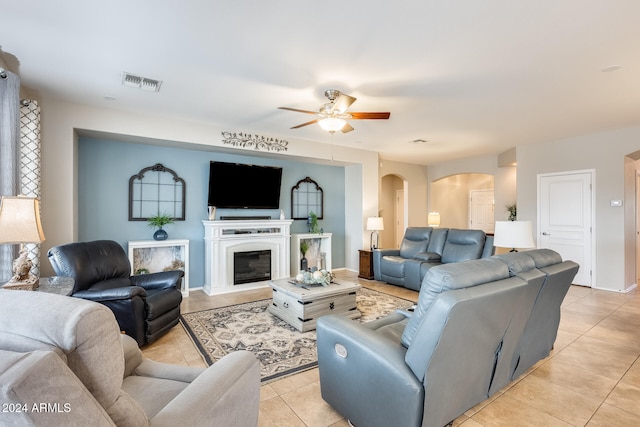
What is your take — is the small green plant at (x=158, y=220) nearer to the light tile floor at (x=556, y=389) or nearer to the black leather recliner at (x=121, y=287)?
the black leather recliner at (x=121, y=287)

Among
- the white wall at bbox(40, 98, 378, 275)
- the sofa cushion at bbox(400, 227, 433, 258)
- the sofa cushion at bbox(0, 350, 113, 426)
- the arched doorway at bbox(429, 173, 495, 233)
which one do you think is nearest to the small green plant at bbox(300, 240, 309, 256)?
the sofa cushion at bbox(400, 227, 433, 258)

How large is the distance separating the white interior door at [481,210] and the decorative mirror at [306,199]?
18.2ft

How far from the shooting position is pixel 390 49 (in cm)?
257

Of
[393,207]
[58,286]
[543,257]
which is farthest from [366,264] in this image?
[58,286]

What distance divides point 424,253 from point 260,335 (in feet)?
10.4

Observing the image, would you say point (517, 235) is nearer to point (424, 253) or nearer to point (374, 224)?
point (424, 253)

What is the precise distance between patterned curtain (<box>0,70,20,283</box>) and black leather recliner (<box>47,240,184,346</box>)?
1.09 feet

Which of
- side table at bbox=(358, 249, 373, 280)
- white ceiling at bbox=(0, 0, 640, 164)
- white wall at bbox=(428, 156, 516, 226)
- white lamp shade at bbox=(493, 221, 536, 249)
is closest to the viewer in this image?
white ceiling at bbox=(0, 0, 640, 164)

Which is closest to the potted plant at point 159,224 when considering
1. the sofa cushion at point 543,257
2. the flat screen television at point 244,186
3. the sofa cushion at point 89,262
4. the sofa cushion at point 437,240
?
the flat screen television at point 244,186

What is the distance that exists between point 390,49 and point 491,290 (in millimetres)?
2039

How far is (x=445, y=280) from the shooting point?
1.50m


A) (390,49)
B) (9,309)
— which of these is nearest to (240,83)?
(390,49)

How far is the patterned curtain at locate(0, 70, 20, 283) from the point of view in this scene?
2645 mm

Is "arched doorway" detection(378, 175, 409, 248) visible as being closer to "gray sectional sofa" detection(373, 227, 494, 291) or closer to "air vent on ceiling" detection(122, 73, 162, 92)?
"gray sectional sofa" detection(373, 227, 494, 291)
